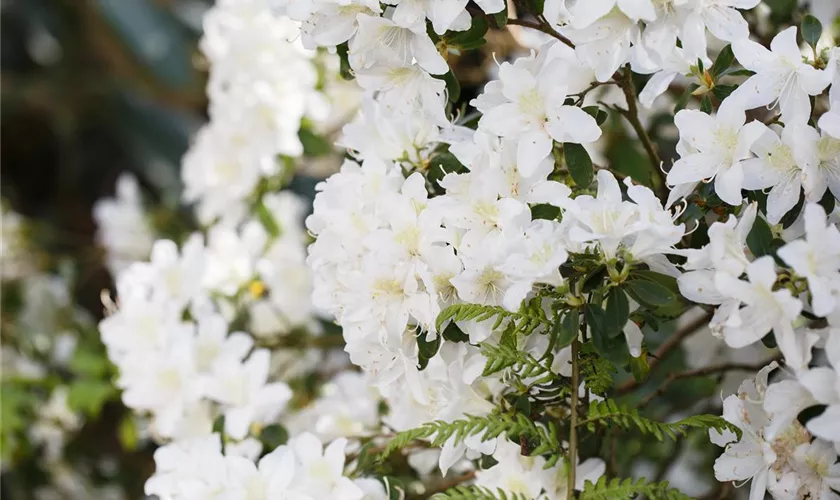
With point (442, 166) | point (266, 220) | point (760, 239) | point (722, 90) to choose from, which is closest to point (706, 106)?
point (722, 90)

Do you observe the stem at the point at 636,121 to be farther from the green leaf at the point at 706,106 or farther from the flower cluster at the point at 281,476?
the flower cluster at the point at 281,476

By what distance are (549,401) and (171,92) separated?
1.91m

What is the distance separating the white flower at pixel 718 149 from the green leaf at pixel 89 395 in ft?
3.29

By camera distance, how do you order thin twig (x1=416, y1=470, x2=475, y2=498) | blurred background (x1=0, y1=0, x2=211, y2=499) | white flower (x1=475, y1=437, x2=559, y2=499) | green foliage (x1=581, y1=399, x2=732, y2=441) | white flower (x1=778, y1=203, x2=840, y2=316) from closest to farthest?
white flower (x1=778, y1=203, x2=840, y2=316)
green foliage (x1=581, y1=399, x2=732, y2=441)
white flower (x1=475, y1=437, x2=559, y2=499)
thin twig (x1=416, y1=470, x2=475, y2=498)
blurred background (x1=0, y1=0, x2=211, y2=499)

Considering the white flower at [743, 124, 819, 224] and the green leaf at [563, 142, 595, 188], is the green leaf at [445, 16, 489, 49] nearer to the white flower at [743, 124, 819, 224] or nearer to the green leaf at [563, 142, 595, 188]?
the green leaf at [563, 142, 595, 188]

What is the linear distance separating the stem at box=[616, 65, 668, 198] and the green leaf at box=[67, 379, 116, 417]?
0.93 metres

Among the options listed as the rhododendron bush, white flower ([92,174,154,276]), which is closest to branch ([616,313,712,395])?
the rhododendron bush

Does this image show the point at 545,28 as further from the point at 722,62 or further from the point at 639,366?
the point at 639,366

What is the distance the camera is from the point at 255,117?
4.35 ft

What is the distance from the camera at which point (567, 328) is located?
71cm

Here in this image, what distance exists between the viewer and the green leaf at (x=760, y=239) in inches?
27.8

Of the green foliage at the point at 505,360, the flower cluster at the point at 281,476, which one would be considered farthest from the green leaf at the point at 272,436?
the green foliage at the point at 505,360

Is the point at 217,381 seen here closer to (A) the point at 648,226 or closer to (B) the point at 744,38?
(A) the point at 648,226

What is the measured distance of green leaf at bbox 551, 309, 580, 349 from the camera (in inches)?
27.8
